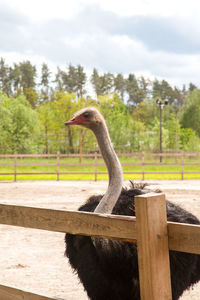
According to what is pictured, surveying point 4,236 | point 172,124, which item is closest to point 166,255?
point 4,236

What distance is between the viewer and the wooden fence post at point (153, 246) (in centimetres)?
159

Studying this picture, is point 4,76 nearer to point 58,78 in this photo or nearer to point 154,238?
point 58,78

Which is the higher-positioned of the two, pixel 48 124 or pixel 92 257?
pixel 48 124

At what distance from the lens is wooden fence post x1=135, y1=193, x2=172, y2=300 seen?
1587 mm

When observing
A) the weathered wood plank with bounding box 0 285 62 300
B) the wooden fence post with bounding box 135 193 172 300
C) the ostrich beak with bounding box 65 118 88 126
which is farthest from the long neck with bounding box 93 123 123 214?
the wooden fence post with bounding box 135 193 172 300

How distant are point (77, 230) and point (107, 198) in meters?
0.63

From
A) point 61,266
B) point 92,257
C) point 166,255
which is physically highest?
point 166,255

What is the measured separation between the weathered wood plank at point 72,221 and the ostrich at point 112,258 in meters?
0.48

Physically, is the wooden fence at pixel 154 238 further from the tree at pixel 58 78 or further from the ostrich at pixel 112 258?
the tree at pixel 58 78

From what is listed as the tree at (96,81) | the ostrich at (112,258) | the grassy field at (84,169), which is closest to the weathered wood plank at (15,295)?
the ostrich at (112,258)

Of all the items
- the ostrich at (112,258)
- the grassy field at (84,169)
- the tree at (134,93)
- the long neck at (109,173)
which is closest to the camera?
the ostrich at (112,258)

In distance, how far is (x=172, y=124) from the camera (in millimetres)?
54156

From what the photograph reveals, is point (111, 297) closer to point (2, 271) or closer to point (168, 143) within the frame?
point (2, 271)

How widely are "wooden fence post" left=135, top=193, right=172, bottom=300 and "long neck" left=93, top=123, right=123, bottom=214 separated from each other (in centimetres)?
85
